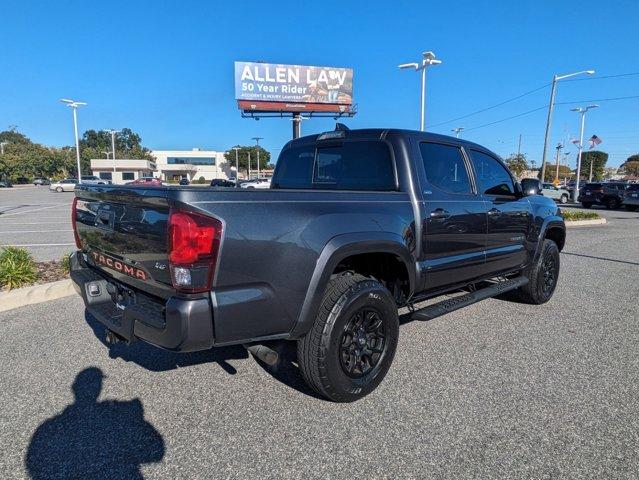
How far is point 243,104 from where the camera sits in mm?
35281

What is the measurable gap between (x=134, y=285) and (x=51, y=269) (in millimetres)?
4335

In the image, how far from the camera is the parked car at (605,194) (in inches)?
1040

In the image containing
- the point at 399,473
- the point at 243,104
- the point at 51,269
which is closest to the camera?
the point at 399,473

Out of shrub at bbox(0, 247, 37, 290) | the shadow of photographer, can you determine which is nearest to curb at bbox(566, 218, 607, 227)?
shrub at bbox(0, 247, 37, 290)

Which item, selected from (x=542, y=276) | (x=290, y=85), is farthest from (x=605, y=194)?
(x=542, y=276)

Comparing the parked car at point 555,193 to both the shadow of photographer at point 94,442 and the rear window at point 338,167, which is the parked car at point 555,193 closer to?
the rear window at point 338,167

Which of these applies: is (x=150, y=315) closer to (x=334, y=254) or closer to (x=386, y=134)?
(x=334, y=254)

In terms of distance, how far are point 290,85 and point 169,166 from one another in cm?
7104

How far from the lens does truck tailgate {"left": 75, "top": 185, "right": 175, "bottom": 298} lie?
2.45 m

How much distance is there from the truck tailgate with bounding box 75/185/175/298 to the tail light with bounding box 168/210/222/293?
93mm

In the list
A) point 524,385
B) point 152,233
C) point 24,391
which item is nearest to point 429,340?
point 524,385

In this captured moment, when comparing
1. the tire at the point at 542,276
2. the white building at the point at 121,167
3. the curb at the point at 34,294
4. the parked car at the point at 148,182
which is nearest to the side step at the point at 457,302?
the tire at the point at 542,276

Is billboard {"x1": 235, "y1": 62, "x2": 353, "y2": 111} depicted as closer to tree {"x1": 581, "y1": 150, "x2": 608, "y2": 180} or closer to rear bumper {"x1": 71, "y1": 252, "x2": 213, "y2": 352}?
rear bumper {"x1": 71, "y1": 252, "x2": 213, "y2": 352}

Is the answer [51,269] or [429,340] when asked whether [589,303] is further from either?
[51,269]
